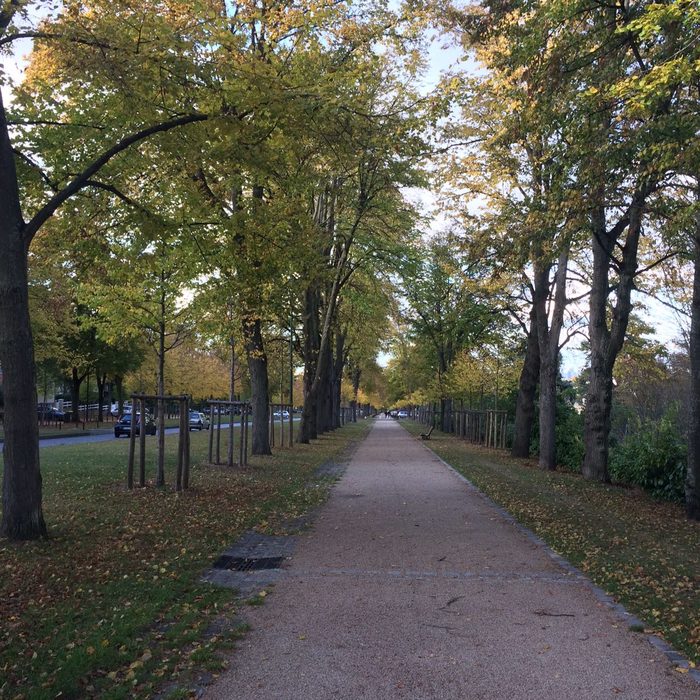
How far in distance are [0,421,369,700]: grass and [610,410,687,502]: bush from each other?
8308mm

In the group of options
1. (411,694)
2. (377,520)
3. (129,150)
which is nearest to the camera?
(411,694)

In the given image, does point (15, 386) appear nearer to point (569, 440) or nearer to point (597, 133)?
point (597, 133)

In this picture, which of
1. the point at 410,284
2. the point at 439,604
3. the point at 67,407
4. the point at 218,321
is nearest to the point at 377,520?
the point at 439,604

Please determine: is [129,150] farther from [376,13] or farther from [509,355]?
[509,355]

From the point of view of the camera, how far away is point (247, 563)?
7.29 m

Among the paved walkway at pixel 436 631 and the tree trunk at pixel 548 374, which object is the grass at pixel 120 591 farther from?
the tree trunk at pixel 548 374

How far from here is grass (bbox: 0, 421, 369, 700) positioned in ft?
13.9

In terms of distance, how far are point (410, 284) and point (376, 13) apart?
15102 mm

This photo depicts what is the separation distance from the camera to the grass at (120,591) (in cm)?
422

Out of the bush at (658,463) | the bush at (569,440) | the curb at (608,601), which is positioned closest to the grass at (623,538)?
the curb at (608,601)

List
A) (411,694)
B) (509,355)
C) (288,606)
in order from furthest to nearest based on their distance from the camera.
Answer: (509,355)
(288,606)
(411,694)

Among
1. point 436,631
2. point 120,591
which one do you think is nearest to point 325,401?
point 120,591

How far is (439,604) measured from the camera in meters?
5.76

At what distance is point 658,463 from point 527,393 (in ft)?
28.5
